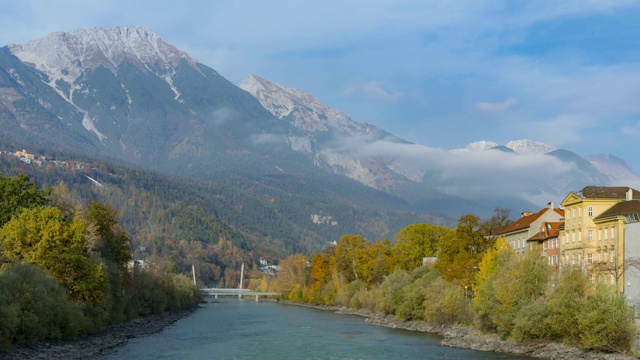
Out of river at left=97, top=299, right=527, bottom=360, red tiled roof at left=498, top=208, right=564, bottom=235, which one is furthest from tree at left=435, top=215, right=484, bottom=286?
river at left=97, top=299, right=527, bottom=360

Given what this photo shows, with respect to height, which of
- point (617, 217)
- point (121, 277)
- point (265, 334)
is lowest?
point (265, 334)

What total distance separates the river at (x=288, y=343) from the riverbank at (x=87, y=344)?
1.35m

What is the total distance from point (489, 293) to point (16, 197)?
5041cm

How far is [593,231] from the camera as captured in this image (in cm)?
7806

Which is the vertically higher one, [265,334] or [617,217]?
[617,217]

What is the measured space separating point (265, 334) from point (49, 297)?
36.1 meters

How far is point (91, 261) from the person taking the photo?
7931cm

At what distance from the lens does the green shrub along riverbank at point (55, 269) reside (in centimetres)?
6128

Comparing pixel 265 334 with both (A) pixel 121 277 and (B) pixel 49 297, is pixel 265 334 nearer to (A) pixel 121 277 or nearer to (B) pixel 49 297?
(A) pixel 121 277

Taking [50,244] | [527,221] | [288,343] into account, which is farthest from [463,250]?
[50,244]

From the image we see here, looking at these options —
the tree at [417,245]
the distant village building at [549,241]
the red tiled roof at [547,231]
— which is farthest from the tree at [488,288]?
the tree at [417,245]

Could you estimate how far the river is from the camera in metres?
71.2

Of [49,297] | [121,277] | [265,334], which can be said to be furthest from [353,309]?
[49,297]

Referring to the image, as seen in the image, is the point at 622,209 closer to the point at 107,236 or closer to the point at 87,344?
the point at 87,344
